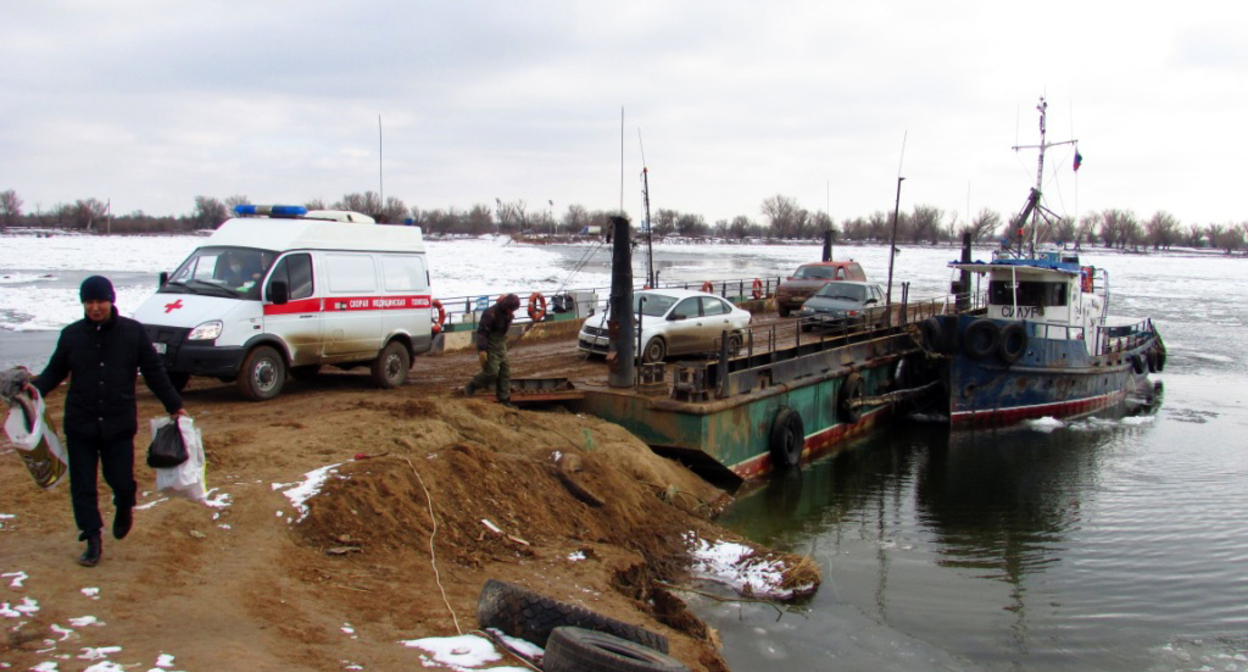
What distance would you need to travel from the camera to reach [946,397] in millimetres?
21125

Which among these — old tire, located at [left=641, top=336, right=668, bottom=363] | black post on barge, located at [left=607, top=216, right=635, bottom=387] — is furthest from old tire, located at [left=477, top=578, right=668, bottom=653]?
old tire, located at [left=641, top=336, right=668, bottom=363]

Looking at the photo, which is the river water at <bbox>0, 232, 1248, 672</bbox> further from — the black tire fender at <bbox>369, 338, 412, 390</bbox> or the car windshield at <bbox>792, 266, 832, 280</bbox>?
the car windshield at <bbox>792, 266, 832, 280</bbox>

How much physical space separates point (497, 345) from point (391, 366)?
6.28 feet

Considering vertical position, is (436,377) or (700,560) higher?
(436,377)

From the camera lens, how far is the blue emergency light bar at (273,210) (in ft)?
40.8

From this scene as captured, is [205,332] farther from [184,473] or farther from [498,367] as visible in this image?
[184,473]

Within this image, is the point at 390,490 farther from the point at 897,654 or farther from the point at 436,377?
the point at 436,377

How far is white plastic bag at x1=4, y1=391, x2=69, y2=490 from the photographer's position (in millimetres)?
5754

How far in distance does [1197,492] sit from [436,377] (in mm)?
12821

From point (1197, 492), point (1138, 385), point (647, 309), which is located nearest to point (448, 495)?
point (647, 309)

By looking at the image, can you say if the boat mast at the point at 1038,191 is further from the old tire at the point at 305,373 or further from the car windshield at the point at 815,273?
the old tire at the point at 305,373

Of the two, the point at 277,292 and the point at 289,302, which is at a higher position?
the point at 277,292

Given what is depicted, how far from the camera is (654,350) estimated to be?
17.0 meters

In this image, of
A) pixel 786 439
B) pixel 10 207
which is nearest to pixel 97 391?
pixel 786 439
